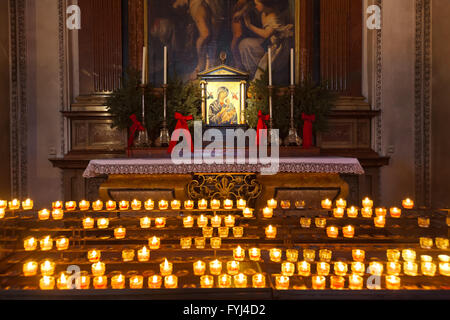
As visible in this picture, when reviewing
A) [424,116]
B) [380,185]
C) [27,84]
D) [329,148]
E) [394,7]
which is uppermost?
[394,7]

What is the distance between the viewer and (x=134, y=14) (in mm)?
6113

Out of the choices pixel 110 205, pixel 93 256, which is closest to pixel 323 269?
pixel 93 256

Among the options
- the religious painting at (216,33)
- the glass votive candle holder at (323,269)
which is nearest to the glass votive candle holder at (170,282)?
the glass votive candle holder at (323,269)

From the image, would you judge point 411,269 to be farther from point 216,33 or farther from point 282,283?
point 216,33

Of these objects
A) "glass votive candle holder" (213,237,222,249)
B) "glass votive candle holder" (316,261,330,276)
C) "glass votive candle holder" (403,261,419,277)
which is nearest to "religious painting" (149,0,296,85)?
"glass votive candle holder" (213,237,222,249)

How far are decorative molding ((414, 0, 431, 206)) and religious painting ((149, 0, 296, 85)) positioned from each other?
2.19m

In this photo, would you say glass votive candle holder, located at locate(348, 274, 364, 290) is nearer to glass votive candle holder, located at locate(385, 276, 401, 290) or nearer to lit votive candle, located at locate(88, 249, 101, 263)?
glass votive candle holder, located at locate(385, 276, 401, 290)

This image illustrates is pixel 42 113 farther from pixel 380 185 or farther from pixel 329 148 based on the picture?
pixel 380 185

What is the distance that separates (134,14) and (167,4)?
0.61 metres

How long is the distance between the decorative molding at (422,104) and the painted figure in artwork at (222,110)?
3242mm

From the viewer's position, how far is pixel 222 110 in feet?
19.3

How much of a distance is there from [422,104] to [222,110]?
138 inches
